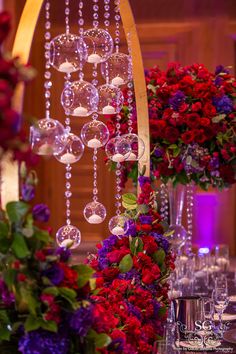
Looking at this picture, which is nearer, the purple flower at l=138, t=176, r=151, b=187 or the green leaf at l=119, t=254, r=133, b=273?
the green leaf at l=119, t=254, r=133, b=273

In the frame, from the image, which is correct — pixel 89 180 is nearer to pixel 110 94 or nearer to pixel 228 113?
pixel 228 113

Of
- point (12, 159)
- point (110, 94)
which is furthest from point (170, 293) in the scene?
point (12, 159)

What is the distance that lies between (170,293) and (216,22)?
4448 mm

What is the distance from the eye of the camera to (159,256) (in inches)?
110

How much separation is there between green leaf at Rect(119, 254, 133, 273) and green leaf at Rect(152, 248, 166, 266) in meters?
0.21


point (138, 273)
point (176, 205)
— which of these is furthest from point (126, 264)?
point (176, 205)

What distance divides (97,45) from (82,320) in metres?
1.06

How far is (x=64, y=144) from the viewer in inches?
74.2

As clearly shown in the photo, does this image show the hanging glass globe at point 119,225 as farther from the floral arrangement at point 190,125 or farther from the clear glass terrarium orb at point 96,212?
the floral arrangement at point 190,125

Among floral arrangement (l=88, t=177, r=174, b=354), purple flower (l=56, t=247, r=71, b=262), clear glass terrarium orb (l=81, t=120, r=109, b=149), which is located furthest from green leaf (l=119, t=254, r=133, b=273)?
purple flower (l=56, t=247, r=71, b=262)

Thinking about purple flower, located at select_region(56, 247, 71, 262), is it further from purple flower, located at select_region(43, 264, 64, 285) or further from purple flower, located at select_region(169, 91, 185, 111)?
Answer: purple flower, located at select_region(169, 91, 185, 111)

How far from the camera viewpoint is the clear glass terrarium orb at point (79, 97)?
2281mm

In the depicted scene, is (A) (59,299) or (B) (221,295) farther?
(B) (221,295)

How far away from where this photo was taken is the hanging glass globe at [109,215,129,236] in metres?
2.78
